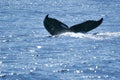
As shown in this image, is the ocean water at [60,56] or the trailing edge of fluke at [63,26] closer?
the ocean water at [60,56]

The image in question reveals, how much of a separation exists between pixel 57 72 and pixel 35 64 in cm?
269

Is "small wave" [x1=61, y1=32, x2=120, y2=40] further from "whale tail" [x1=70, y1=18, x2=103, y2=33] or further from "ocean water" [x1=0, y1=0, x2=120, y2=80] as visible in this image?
"whale tail" [x1=70, y1=18, x2=103, y2=33]

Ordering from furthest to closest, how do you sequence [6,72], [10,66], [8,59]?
[8,59], [10,66], [6,72]

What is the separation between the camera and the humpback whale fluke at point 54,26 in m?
41.3

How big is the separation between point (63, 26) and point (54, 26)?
1.22m

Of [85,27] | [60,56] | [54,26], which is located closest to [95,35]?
[85,27]

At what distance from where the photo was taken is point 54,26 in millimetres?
41625

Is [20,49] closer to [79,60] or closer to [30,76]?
[79,60]

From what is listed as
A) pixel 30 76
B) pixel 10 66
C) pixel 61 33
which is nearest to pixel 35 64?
pixel 10 66

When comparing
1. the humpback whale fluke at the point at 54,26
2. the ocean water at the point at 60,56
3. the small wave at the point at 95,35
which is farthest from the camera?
the small wave at the point at 95,35

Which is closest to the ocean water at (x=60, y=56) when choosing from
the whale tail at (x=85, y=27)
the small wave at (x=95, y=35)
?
the small wave at (x=95, y=35)

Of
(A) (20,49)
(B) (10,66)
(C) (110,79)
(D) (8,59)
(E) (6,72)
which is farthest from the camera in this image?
(A) (20,49)

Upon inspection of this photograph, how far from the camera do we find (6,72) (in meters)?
28.1

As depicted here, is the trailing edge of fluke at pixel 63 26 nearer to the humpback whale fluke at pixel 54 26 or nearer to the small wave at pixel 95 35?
the humpback whale fluke at pixel 54 26
